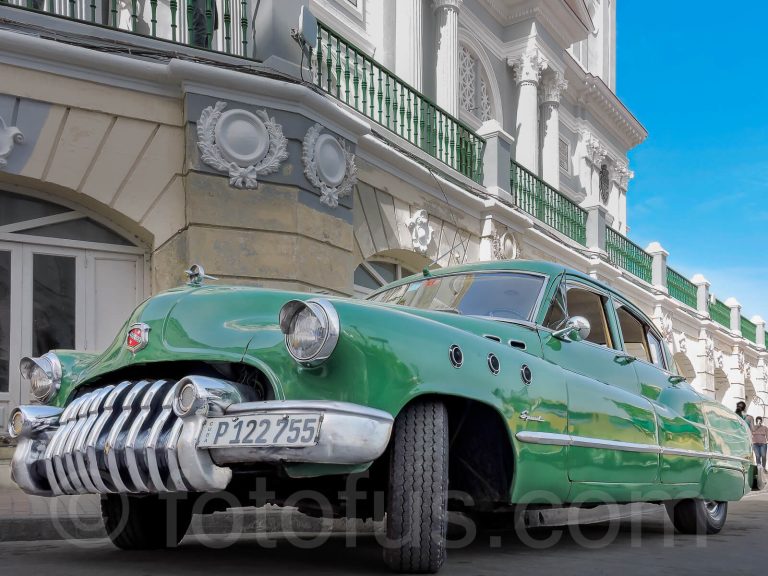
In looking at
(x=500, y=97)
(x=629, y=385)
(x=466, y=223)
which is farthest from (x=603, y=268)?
(x=629, y=385)

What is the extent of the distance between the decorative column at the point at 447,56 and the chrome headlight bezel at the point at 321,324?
576 inches

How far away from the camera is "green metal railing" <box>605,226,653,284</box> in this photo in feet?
71.1

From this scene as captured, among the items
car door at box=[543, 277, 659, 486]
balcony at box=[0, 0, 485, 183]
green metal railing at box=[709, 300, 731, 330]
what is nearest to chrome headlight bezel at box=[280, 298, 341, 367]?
car door at box=[543, 277, 659, 486]

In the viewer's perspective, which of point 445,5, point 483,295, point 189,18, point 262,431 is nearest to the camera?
point 262,431

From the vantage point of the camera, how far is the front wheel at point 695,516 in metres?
6.33

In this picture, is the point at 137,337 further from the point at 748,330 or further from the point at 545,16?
the point at 748,330

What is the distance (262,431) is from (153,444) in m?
0.46

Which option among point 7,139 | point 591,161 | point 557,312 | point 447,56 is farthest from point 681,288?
point 557,312

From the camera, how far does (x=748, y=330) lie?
34156mm

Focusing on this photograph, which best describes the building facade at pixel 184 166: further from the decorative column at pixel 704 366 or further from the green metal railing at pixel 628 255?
the decorative column at pixel 704 366

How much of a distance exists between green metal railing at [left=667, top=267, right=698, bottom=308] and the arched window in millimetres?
7711

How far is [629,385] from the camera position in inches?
218

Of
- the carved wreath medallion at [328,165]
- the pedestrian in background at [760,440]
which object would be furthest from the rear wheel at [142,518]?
the pedestrian in background at [760,440]

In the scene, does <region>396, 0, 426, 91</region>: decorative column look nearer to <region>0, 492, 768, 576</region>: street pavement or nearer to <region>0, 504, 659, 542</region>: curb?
<region>0, 504, 659, 542</region>: curb
